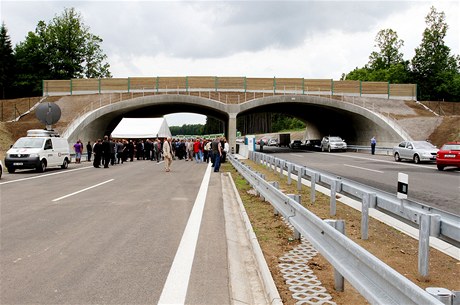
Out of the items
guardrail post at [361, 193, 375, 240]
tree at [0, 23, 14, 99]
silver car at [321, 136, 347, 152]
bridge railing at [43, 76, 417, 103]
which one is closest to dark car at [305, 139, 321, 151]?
silver car at [321, 136, 347, 152]

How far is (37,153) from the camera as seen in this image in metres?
19.9

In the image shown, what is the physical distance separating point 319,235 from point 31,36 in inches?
3239

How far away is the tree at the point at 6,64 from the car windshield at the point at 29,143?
55483mm

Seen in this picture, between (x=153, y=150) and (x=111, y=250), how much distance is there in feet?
92.2

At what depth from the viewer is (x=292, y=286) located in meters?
4.32

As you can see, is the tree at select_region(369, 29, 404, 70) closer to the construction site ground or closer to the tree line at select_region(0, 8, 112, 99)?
the tree line at select_region(0, 8, 112, 99)

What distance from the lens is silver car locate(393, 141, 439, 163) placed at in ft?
81.2

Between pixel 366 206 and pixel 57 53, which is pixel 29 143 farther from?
pixel 57 53

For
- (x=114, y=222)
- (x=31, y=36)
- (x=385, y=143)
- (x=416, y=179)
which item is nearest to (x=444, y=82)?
(x=385, y=143)

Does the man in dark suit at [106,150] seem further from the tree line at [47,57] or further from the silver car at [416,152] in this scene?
the tree line at [47,57]

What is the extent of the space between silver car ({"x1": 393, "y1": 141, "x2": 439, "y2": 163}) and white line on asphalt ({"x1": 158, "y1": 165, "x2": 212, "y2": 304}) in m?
20.8

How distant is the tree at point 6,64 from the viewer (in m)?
68.4

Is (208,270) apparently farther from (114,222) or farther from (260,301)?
(114,222)

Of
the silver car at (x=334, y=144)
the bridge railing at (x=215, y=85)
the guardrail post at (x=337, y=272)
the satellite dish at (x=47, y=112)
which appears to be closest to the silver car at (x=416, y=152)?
the silver car at (x=334, y=144)
